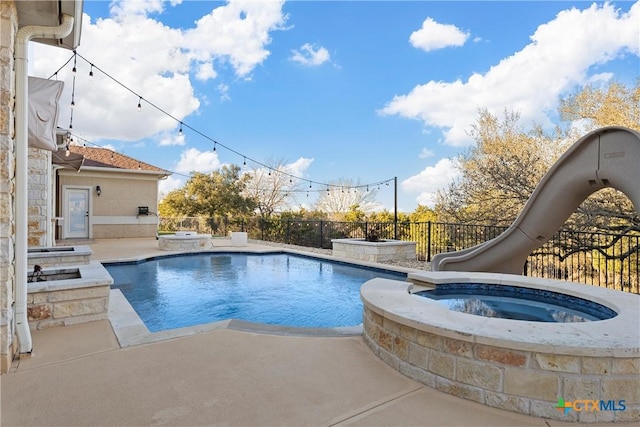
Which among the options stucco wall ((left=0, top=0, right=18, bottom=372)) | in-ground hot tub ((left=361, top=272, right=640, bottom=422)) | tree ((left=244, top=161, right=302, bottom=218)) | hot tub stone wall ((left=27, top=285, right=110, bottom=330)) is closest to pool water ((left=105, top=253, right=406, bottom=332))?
hot tub stone wall ((left=27, top=285, right=110, bottom=330))

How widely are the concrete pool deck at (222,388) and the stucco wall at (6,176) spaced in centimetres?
34

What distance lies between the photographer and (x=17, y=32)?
314 cm

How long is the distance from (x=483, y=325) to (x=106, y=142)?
21089 millimetres

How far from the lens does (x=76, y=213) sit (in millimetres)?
13836

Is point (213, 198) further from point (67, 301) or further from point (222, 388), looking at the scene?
point (222, 388)

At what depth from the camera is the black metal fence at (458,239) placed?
914 centimetres

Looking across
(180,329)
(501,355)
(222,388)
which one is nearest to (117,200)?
(180,329)

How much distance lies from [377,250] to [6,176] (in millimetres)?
8165

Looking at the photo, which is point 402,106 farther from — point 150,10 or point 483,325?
point 483,325

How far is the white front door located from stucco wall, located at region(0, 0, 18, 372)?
13180mm

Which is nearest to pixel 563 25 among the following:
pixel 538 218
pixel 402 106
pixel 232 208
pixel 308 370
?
pixel 538 218

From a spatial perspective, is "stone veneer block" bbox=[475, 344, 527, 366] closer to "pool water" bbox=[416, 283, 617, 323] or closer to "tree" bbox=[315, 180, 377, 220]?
"pool water" bbox=[416, 283, 617, 323]

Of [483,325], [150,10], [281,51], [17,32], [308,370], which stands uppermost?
[281,51]

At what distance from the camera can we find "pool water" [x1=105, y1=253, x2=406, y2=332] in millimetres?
5207
